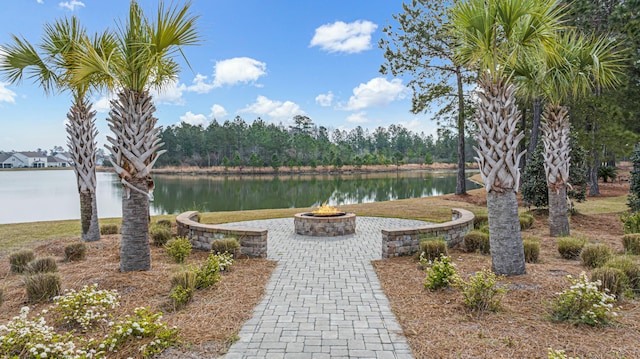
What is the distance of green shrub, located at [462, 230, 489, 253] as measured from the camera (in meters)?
6.83

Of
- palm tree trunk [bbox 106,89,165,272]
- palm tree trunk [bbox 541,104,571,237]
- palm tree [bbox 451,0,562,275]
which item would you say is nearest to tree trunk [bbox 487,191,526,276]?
palm tree [bbox 451,0,562,275]

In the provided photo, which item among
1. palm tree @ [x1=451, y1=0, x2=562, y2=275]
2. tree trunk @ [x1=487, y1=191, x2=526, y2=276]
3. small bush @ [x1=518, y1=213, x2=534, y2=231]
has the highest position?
palm tree @ [x1=451, y1=0, x2=562, y2=275]

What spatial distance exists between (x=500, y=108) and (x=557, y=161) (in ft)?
13.9

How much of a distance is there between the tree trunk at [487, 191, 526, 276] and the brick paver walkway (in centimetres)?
190

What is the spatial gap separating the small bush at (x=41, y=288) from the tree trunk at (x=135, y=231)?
0.98 m

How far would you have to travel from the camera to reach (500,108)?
4836mm

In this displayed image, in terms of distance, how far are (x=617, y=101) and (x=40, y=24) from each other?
21.2 metres

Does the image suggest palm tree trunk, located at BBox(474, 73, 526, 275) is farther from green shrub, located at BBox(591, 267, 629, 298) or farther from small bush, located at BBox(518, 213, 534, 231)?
small bush, located at BBox(518, 213, 534, 231)

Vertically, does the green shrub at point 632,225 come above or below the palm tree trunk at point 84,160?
below

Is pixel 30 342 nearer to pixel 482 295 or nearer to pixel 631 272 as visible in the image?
pixel 482 295

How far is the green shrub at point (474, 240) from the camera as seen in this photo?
22.4ft

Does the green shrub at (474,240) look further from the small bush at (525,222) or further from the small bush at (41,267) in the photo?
the small bush at (41,267)

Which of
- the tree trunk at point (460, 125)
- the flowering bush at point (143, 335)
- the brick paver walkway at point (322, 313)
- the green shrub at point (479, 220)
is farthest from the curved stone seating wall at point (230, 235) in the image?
the tree trunk at point (460, 125)

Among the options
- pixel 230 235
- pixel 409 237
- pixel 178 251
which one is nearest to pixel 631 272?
pixel 409 237
